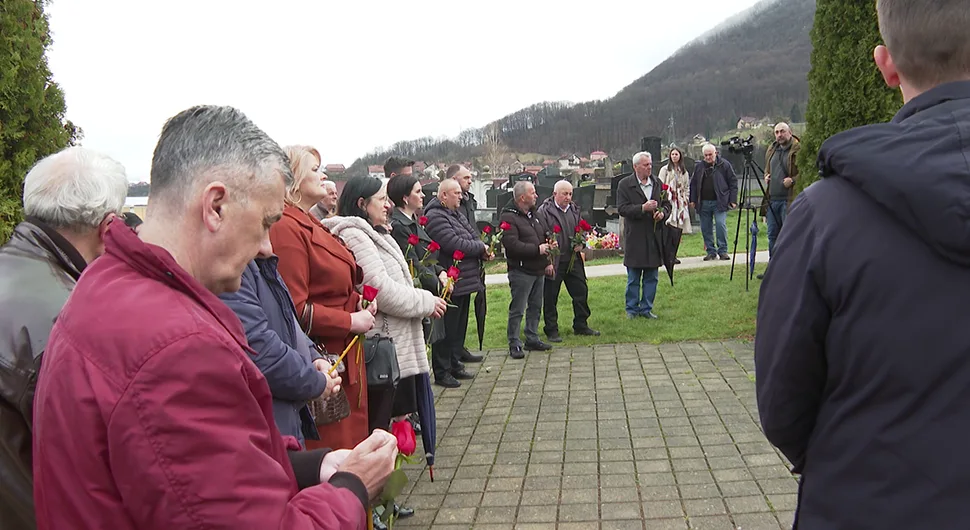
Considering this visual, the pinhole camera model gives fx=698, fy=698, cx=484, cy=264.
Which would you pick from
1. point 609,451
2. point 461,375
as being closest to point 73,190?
point 609,451

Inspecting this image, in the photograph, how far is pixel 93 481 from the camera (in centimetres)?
123

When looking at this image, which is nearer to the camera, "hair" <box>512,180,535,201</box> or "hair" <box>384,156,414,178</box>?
"hair" <box>384,156,414,178</box>

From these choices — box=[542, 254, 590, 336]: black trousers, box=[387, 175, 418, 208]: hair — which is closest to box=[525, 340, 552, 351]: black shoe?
box=[542, 254, 590, 336]: black trousers

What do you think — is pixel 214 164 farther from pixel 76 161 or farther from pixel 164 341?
pixel 76 161

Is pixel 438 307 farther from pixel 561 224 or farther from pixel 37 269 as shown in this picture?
pixel 561 224

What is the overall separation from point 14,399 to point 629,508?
10.3ft

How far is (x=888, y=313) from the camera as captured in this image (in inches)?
56.6

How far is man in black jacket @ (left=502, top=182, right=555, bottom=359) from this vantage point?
784cm

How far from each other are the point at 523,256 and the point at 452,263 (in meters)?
1.09

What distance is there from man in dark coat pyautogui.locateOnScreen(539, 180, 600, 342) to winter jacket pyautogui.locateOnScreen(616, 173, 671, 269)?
0.71 metres

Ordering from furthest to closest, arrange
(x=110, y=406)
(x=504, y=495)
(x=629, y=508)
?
(x=504, y=495) < (x=629, y=508) < (x=110, y=406)

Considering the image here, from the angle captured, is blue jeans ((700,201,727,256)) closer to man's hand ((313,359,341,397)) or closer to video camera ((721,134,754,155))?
video camera ((721,134,754,155))

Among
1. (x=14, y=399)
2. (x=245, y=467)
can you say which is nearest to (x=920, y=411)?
(x=245, y=467)

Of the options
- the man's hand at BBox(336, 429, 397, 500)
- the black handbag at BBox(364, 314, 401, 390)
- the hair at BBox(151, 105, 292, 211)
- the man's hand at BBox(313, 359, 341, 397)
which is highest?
the hair at BBox(151, 105, 292, 211)
